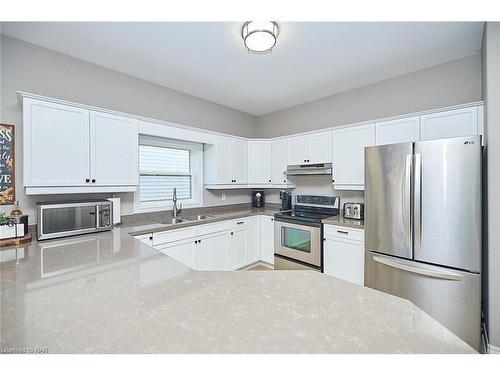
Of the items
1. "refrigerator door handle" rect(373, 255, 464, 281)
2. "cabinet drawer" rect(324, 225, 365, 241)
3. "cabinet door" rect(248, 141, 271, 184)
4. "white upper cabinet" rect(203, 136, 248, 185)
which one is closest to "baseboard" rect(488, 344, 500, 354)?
"refrigerator door handle" rect(373, 255, 464, 281)

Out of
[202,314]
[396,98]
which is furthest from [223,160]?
[202,314]

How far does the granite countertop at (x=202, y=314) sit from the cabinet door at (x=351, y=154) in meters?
2.02

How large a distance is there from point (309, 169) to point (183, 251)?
6.61ft

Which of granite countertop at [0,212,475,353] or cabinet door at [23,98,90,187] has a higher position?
cabinet door at [23,98,90,187]

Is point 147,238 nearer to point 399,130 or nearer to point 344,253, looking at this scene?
point 344,253

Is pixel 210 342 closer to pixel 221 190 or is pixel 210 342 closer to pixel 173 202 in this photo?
pixel 173 202

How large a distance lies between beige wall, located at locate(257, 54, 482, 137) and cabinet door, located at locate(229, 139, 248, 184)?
33.6 inches

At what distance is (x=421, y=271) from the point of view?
186 centimetres

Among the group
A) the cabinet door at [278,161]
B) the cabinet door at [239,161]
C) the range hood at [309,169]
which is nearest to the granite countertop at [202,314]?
the range hood at [309,169]

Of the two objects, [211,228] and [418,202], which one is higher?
[418,202]

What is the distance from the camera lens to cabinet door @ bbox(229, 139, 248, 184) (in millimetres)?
3525

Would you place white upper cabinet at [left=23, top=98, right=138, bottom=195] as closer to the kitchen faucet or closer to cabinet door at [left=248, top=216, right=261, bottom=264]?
the kitchen faucet

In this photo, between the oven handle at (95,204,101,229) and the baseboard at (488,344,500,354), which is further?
the oven handle at (95,204,101,229)
